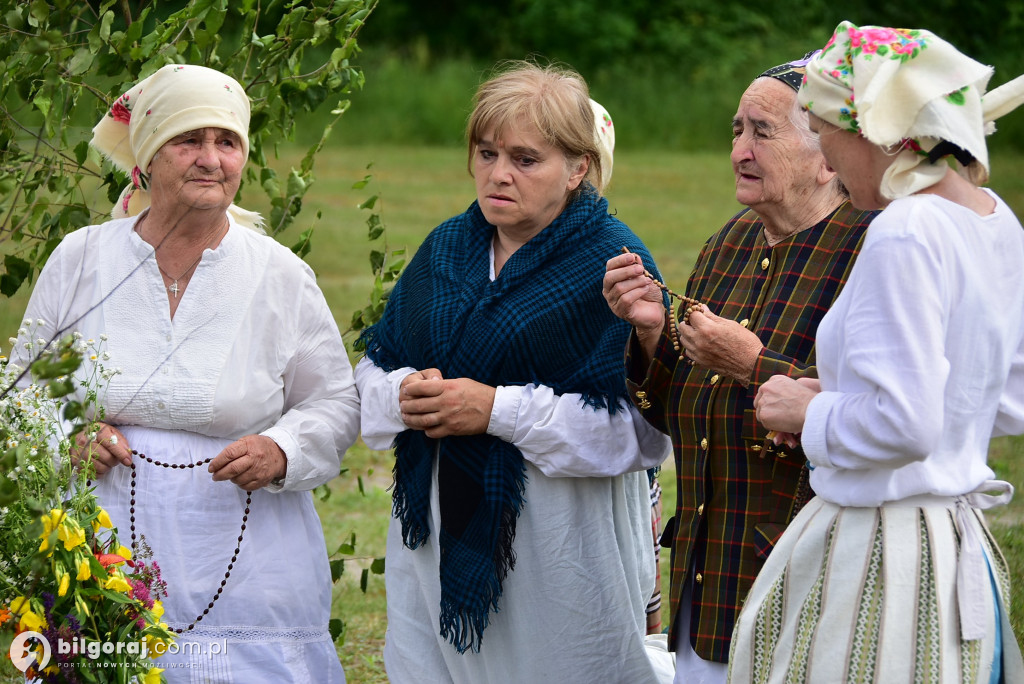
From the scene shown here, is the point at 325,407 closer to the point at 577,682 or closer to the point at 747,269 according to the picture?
the point at 577,682

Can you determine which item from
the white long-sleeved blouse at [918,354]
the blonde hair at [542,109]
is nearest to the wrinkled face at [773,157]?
the blonde hair at [542,109]

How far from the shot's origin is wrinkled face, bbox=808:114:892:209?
7.24 ft

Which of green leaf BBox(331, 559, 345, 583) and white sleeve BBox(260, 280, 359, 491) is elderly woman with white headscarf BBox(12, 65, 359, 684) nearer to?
white sleeve BBox(260, 280, 359, 491)

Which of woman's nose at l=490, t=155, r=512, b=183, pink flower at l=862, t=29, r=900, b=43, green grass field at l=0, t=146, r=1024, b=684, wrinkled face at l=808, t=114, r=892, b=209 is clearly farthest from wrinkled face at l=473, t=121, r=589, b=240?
green grass field at l=0, t=146, r=1024, b=684

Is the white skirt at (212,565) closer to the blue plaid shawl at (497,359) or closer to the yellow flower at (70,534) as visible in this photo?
the blue plaid shawl at (497,359)

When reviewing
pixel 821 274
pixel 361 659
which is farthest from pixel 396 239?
pixel 821 274

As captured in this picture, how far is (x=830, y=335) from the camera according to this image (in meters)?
2.22

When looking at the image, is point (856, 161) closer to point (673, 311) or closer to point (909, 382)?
point (909, 382)

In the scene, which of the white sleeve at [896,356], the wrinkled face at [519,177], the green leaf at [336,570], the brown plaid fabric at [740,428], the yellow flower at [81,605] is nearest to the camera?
the white sleeve at [896,356]

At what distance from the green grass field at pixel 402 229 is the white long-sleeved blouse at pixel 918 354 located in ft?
6.61

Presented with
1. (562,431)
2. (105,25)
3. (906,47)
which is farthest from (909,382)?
(105,25)

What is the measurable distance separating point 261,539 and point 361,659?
142 cm

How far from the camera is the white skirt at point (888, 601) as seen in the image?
84.0 inches

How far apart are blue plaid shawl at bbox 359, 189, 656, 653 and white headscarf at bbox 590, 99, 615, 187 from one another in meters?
0.23
